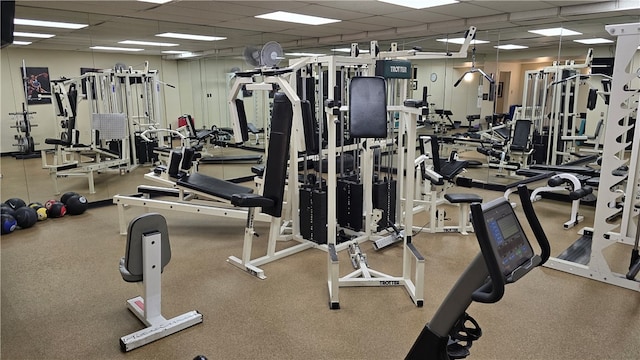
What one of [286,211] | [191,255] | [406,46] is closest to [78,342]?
[191,255]

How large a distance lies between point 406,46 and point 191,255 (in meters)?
5.09

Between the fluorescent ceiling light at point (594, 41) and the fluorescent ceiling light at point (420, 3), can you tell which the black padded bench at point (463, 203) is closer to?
the fluorescent ceiling light at point (420, 3)

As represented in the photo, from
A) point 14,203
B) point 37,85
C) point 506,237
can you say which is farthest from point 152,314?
point 37,85

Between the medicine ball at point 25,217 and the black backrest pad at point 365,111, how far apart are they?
3.55 metres

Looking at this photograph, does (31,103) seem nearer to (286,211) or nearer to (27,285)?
(27,285)

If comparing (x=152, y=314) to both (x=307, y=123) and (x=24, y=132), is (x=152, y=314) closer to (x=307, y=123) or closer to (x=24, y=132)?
(x=307, y=123)

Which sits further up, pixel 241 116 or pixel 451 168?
pixel 241 116

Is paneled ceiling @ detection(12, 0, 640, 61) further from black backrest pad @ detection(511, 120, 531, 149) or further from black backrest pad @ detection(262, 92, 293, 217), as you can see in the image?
black backrest pad @ detection(262, 92, 293, 217)

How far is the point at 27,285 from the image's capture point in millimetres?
3049

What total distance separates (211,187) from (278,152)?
1.06 meters

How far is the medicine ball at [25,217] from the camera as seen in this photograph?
426 centimetres

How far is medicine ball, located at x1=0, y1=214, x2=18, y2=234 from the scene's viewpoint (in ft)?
13.4

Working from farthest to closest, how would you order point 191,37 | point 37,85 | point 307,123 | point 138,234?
point 191,37, point 37,85, point 307,123, point 138,234

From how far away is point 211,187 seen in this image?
3961 mm
